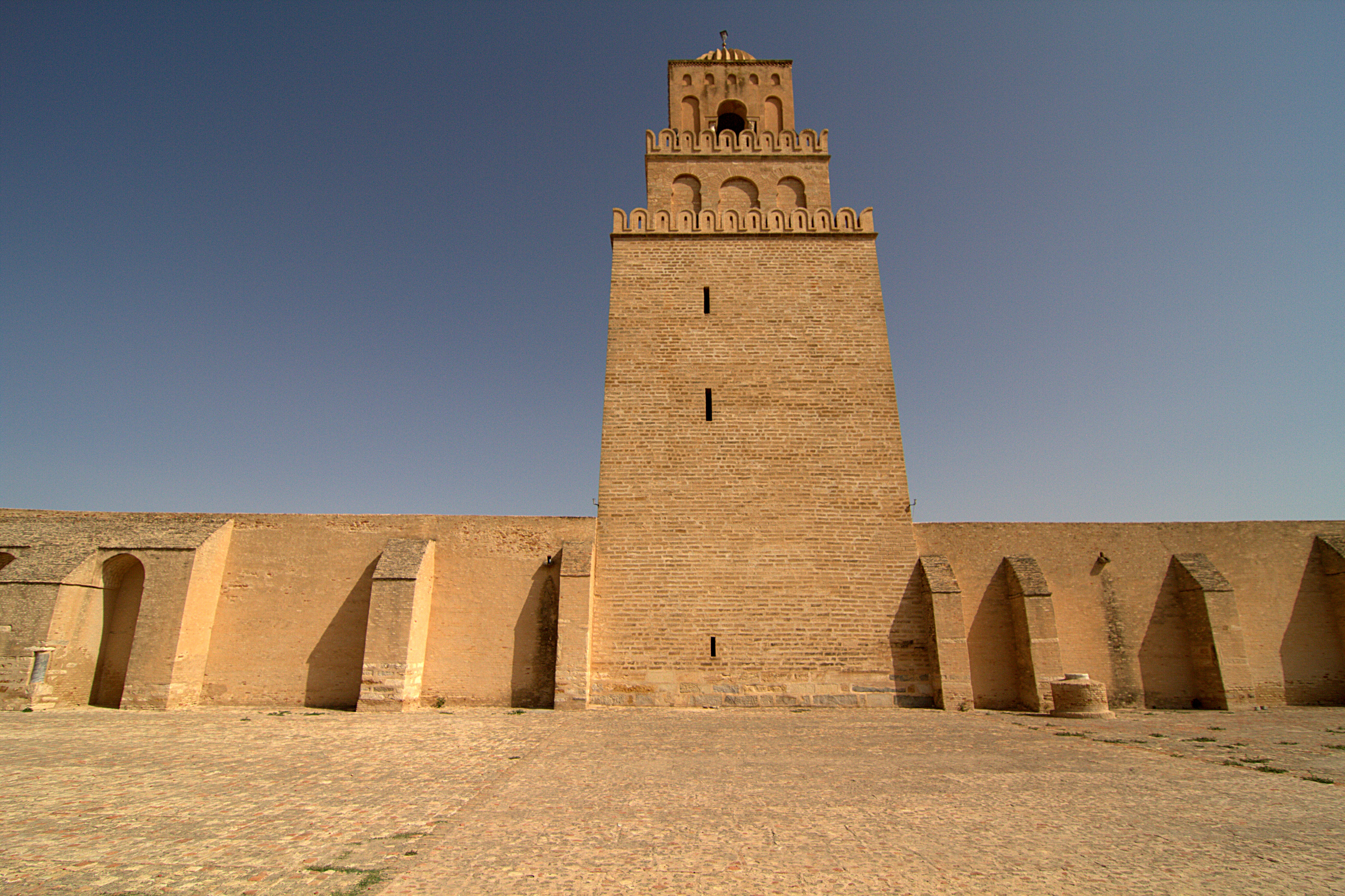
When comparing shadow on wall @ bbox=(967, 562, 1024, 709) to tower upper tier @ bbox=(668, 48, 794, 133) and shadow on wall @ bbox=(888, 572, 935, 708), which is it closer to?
shadow on wall @ bbox=(888, 572, 935, 708)

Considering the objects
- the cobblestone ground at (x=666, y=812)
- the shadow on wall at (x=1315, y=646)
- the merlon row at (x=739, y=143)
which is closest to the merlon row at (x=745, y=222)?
the merlon row at (x=739, y=143)

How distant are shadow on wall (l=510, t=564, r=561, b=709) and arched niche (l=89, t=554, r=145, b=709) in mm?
6848

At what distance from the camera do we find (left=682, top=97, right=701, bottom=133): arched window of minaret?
17.1 m

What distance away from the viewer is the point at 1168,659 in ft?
40.5

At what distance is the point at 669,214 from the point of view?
14.8 metres

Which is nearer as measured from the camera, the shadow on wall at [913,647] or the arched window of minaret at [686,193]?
the shadow on wall at [913,647]

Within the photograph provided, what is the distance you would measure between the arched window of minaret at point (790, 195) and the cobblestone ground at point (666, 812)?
12336 millimetres

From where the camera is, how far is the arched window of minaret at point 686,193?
15602mm

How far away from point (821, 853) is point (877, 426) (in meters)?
10.1

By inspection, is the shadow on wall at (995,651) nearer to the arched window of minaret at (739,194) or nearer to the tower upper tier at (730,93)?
the arched window of minaret at (739,194)

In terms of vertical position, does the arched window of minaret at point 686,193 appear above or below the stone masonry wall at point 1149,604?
above

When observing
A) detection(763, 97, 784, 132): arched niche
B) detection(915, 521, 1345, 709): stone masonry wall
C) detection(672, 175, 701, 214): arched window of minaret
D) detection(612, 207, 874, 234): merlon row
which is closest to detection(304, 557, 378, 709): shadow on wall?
detection(612, 207, 874, 234): merlon row

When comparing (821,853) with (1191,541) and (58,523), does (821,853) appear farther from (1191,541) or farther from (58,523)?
(58,523)

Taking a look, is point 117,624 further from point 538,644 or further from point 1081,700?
point 1081,700
